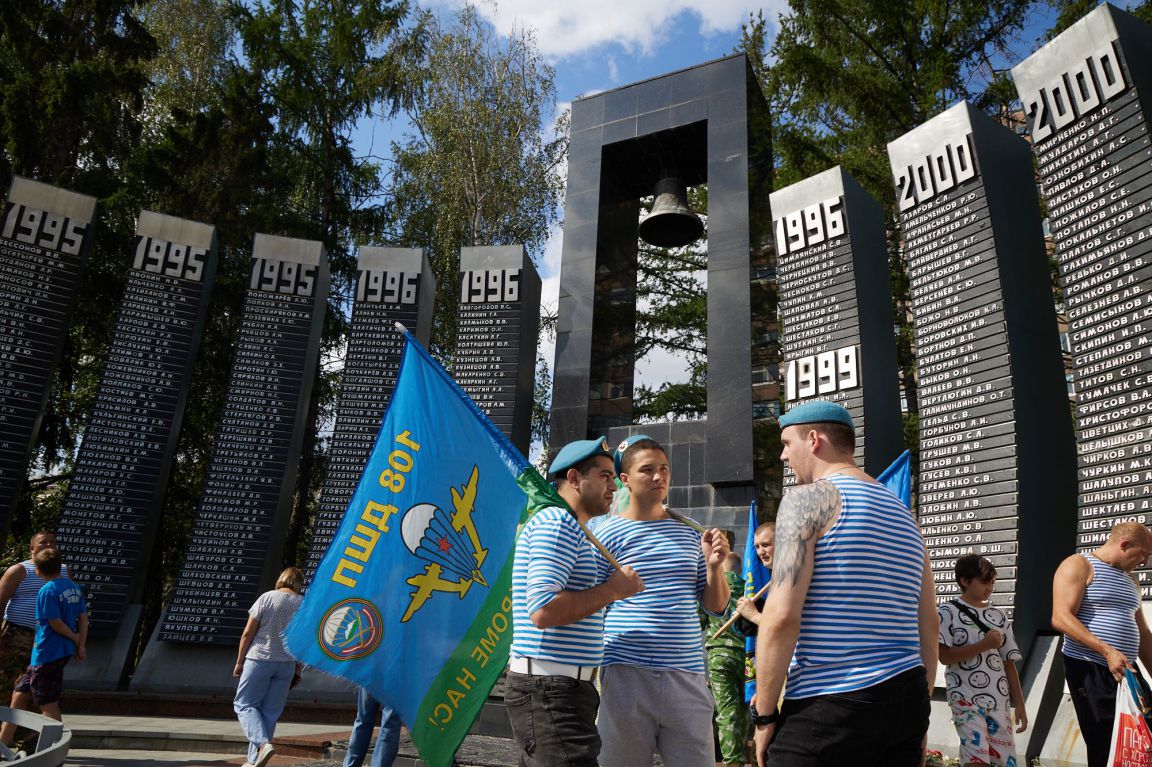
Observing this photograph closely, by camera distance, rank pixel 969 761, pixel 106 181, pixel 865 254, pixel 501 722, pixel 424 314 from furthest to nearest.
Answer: pixel 106 181 < pixel 424 314 < pixel 865 254 < pixel 501 722 < pixel 969 761

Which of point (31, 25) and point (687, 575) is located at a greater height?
point (31, 25)

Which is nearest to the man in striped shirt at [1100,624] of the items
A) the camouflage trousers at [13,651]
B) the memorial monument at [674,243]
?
the memorial monument at [674,243]

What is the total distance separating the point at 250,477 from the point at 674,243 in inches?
244

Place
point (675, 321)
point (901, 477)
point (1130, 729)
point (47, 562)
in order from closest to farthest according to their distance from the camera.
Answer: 1. point (1130, 729)
2. point (901, 477)
3. point (47, 562)
4. point (675, 321)

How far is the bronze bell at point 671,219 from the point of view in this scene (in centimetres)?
1005

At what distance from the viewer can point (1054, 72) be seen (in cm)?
716

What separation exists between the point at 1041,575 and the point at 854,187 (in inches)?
171

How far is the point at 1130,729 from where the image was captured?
12.5 feet

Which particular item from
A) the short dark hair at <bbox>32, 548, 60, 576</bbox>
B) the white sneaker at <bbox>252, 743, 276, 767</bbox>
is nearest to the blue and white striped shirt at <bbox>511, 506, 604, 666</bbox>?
the white sneaker at <bbox>252, 743, 276, 767</bbox>

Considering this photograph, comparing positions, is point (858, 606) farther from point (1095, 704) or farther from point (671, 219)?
point (671, 219)

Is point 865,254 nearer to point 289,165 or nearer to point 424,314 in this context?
point 424,314

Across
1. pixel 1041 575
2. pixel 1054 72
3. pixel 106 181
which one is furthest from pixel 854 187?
pixel 106 181

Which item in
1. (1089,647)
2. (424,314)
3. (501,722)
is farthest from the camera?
(424,314)

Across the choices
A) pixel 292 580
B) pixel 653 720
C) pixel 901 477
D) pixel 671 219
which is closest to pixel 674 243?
pixel 671 219
